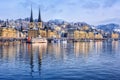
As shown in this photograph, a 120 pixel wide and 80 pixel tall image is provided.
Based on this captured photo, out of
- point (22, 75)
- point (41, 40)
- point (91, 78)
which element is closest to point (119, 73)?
point (91, 78)

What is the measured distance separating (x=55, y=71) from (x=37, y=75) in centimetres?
415

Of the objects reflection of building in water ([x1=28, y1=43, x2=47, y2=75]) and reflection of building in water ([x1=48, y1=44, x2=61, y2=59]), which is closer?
reflection of building in water ([x1=28, y1=43, x2=47, y2=75])

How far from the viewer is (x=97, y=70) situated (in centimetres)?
4694

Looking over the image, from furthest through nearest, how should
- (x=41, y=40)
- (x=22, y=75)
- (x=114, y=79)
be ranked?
(x=41, y=40) < (x=22, y=75) < (x=114, y=79)

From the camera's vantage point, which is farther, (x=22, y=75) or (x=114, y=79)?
(x=22, y=75)

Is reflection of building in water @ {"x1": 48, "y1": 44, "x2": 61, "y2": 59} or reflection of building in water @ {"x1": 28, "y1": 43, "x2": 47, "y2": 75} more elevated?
reflection of building in water @ {"x1": 28, "y1": 43, "x2": 47, "y2": 75}

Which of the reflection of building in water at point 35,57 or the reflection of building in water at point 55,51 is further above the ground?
the reflection of building in water at point 35,57

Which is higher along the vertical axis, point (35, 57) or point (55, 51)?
point (35, 57)

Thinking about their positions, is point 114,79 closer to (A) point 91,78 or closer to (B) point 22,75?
(A) point 91,78

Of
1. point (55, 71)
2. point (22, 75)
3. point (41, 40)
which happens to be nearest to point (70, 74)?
point (55, 71)

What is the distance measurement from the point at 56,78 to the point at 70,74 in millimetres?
3714

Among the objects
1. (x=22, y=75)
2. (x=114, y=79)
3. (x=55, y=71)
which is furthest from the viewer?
(x=55, y=71)

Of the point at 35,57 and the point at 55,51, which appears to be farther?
the point at 55,51

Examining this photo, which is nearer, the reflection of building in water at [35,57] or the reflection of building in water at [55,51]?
the reflection of building in water at [35,57]
